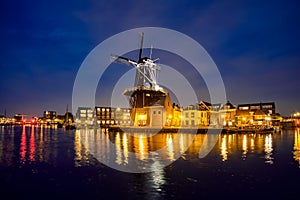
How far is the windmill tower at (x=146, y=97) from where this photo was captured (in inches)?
2859

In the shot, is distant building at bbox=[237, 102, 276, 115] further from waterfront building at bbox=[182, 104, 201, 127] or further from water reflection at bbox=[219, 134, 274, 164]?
water reflection at bbox=[219, 134, 274, 164]

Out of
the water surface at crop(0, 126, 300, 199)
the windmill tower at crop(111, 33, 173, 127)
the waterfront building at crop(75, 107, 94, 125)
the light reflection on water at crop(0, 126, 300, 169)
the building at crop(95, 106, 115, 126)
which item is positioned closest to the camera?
the water surface at crop(0, 126, 300, 199)

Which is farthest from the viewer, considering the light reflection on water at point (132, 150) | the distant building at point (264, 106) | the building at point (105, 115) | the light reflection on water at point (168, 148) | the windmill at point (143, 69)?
the building at point (105, 115)

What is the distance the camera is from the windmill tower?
72.6m

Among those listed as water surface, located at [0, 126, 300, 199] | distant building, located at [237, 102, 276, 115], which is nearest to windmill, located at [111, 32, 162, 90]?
water surface, located at [0, 126, 300, 199]

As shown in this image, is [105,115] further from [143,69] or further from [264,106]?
[264,106]

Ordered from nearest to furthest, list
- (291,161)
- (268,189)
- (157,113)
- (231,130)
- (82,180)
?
(268,189)
(82,180)
(291,161)
(231,130)
(157,113)

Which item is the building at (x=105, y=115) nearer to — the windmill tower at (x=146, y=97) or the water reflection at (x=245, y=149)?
the windmill tower at (x=146, y=97)

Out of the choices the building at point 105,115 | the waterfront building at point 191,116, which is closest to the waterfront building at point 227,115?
the waterfront building at point 191,116

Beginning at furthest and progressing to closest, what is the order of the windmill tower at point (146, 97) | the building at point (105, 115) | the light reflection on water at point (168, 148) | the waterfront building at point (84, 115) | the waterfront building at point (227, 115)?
A: the waterfront building at point (84, 115)
the building at point (105, 115)
the waterfront building at point (227, 115)
the windmill tower at point (146, 97)
the light reflection on water at point (168, 148)

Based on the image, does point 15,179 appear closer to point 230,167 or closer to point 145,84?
point 230,167

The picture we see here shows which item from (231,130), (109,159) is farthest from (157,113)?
(109,159)

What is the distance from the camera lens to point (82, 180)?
16156 millimetres

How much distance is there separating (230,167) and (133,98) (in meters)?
56.6
